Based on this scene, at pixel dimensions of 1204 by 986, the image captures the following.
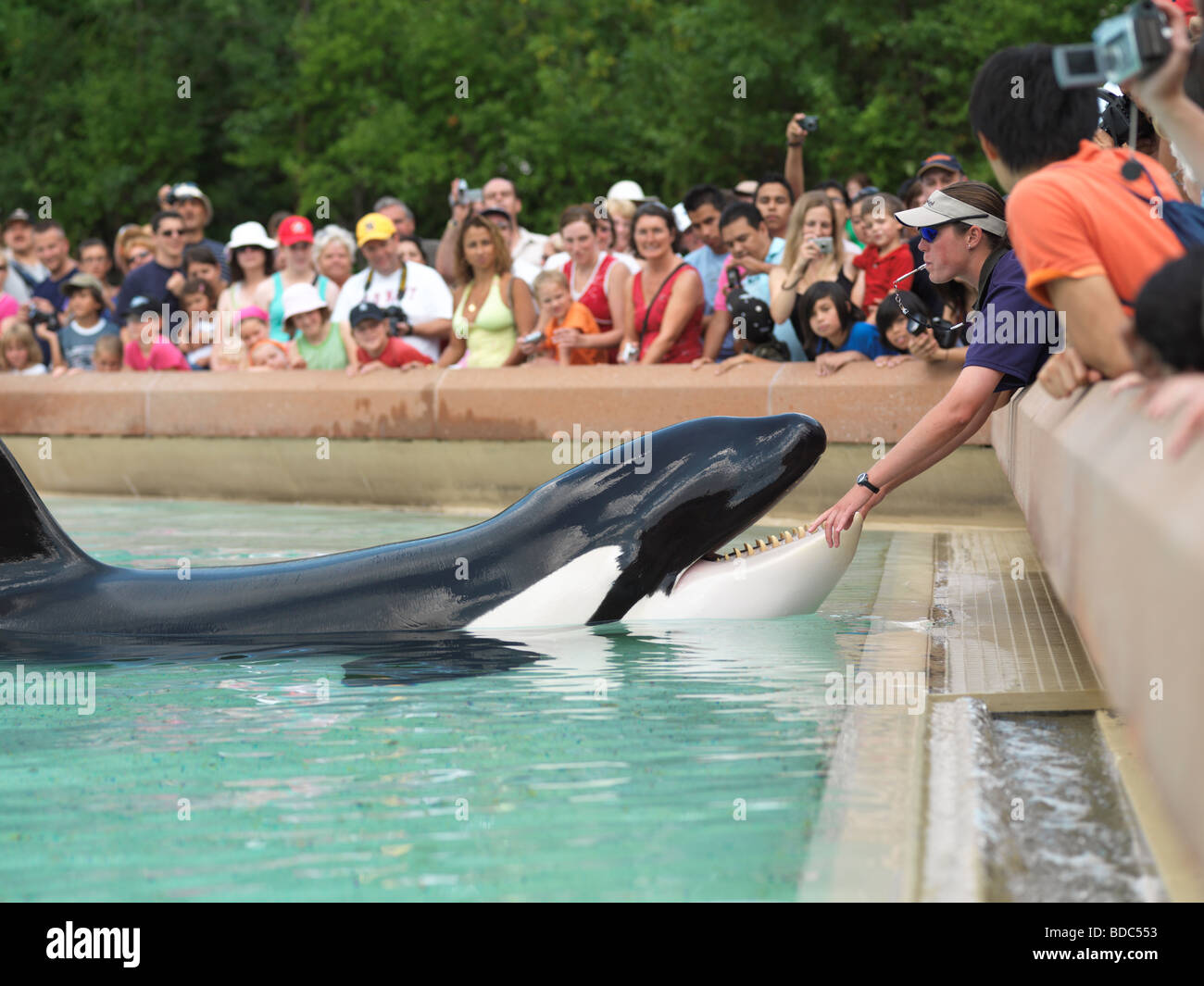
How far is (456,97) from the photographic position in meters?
34.1

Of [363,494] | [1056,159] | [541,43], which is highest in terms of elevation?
[541,43]

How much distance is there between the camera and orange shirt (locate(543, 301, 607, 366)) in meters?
10.6

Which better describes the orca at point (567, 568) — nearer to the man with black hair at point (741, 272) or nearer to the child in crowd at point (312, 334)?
the man with black hair at point (741, 272)

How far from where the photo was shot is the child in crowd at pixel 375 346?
11070mm

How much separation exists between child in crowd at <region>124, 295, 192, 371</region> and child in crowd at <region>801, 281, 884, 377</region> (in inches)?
233

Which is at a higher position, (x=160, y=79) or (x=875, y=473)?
(x=160, y=79)

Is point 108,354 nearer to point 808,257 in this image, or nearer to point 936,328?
point 808,257

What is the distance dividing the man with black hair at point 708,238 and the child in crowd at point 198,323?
13.8ft

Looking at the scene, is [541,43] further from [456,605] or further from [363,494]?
[456,605]

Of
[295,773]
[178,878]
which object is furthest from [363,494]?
[178,878]

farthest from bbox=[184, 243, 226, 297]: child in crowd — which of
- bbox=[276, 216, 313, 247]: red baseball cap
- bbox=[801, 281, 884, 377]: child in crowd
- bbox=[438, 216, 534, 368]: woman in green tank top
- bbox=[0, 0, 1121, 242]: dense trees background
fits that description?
bbox=[0, 0, 1121, 242]: dense trees background

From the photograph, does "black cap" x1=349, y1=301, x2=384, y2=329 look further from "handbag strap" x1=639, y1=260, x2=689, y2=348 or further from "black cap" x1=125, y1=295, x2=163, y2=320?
"black cap" x1=125, y1=295, x2=163, y2=320
